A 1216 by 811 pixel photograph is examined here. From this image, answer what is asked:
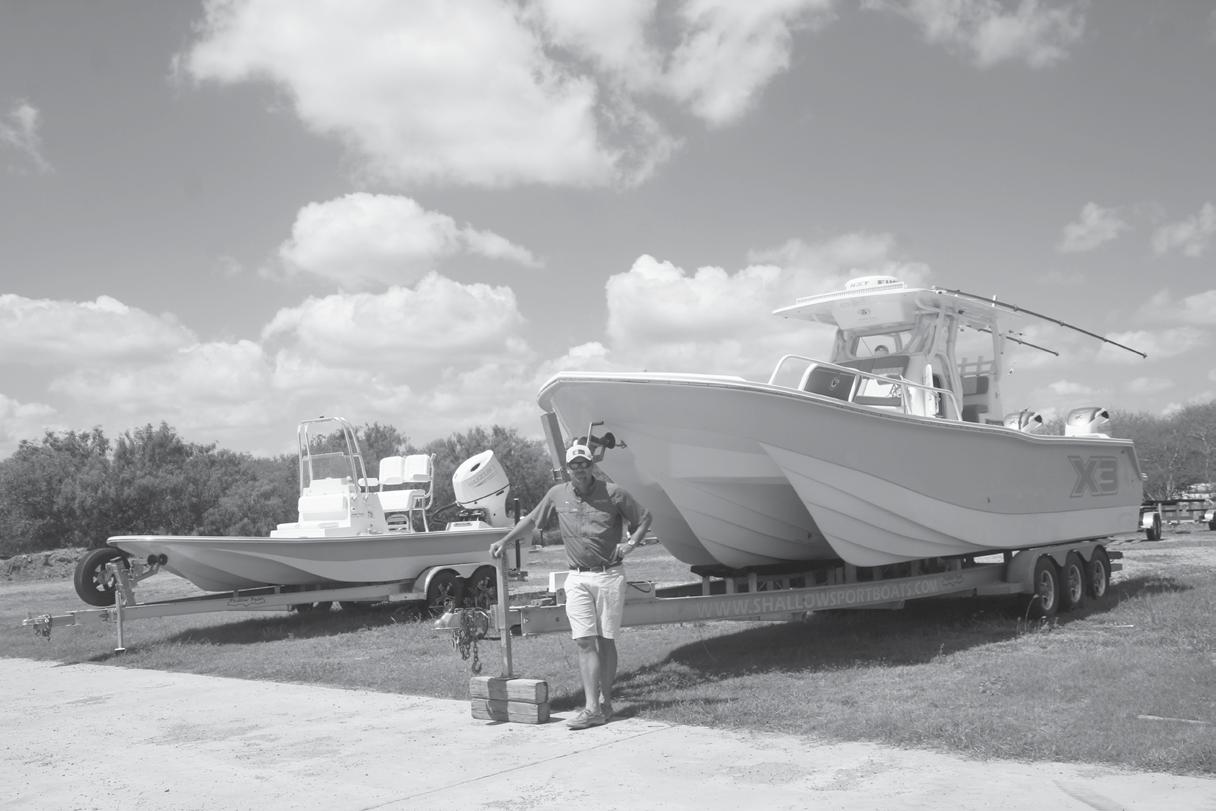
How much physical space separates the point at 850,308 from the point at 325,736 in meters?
6.88

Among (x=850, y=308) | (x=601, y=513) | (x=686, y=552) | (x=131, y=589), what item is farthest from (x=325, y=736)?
(x=850, y=308)

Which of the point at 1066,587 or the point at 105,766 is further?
the point at 1066,587

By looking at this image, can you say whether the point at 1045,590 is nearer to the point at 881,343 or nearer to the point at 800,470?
the point at 881,343

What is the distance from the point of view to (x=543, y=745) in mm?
6035

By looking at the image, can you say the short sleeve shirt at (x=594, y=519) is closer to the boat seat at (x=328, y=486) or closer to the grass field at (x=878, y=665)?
the grass field at (x=878, y=665)

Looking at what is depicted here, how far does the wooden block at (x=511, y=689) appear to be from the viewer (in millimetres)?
6645

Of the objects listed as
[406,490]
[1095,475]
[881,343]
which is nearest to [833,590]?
[881,343]

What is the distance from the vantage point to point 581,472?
265 inches

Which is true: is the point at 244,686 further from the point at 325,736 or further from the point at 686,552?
the point at 686,552

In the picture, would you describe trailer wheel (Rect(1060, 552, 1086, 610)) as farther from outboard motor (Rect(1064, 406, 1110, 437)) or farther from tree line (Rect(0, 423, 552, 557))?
tree line (Rect(0, 423, 552, 557))

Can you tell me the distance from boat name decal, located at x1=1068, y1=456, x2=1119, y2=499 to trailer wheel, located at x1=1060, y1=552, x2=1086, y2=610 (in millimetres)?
683

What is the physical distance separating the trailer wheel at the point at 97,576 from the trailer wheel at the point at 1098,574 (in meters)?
10.5

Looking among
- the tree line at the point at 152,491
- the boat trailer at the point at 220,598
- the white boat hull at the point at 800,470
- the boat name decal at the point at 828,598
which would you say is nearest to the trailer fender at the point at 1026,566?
the white boat hull at the point at 800,470

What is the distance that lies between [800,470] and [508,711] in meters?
2.89
